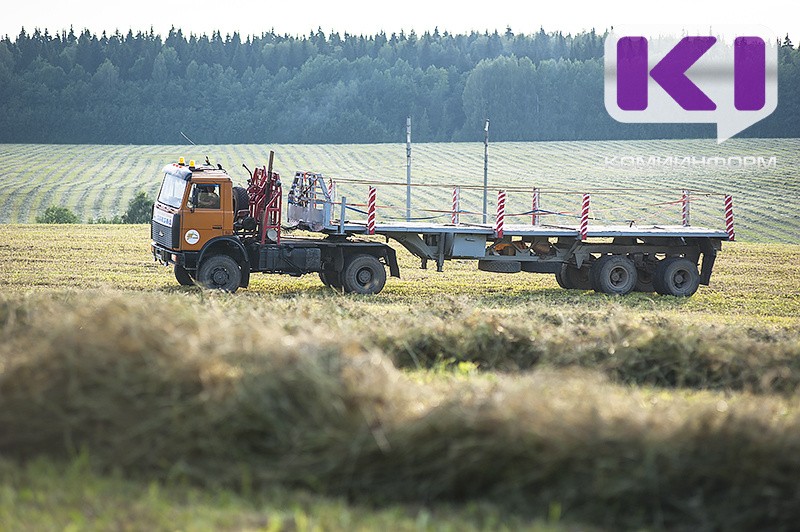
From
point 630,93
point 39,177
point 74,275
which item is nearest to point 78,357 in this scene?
point 74,275

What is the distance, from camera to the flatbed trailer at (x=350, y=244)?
19375 millimetres

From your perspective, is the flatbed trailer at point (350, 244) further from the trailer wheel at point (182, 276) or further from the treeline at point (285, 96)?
the treeline at point (285, 96)

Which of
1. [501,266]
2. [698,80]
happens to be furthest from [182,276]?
[698,80]

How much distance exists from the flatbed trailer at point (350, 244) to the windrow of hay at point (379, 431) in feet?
39.6

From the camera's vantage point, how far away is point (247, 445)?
266 inches

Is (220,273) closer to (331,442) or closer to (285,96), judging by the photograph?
(331,442)

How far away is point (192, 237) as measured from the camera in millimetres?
19297

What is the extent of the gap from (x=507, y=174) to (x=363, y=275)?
50.9m

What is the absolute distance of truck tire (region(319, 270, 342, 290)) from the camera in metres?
20.5

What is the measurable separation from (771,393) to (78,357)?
17.3 ft

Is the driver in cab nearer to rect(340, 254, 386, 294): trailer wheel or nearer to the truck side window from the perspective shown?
Answer: the truck side window

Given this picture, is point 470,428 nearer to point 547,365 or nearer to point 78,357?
point 78,357

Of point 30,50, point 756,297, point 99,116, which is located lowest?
point 756,297

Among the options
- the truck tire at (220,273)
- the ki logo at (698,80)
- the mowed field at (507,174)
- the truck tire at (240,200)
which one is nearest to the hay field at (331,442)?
the truck tire at (220,273)
